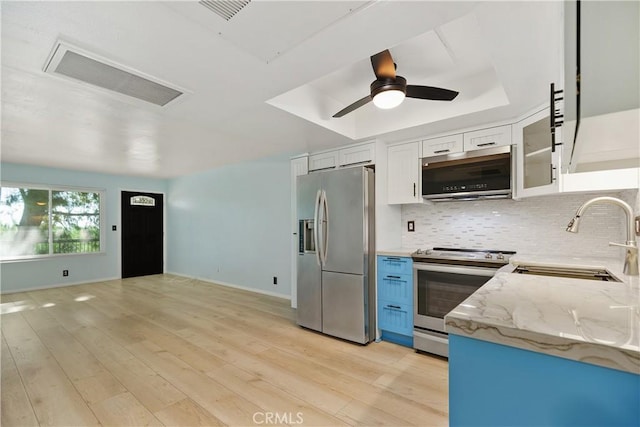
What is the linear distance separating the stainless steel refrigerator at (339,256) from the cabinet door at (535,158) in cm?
133

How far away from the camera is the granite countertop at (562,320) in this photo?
2.20 feet

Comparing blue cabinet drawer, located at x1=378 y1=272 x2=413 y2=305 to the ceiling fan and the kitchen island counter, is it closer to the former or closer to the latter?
the ceiling fan

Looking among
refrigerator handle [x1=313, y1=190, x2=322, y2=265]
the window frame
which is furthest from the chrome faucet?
the window frame

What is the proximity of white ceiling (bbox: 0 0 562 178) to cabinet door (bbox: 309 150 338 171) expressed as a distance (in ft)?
0.39

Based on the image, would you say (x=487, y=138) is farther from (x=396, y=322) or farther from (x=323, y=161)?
(x=396, y=322)

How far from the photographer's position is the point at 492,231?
2906 mm

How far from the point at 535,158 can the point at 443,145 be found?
2.61 ft

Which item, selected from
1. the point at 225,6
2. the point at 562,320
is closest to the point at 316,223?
the point at 225,6

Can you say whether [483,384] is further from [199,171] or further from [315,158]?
[199,171]

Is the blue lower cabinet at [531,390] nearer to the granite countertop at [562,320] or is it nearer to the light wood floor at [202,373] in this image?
the granite countertop at [562,320]

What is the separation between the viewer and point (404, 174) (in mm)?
3221

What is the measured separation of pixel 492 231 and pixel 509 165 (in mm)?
686

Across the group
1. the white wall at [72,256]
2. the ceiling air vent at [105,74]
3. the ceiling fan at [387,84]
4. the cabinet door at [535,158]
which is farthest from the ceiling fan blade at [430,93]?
the white wall at [72,256]

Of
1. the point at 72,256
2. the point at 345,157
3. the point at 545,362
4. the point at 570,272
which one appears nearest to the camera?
the point at 545,362
